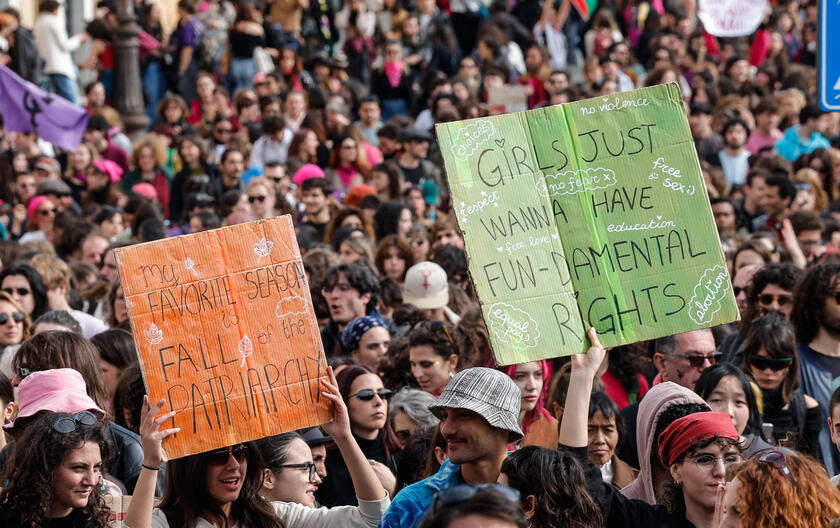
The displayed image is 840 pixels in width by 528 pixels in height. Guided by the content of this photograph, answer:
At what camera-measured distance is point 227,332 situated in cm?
486

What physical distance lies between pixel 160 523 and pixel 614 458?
7.98 feet

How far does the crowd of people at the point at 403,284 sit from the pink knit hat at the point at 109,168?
3 centimetres

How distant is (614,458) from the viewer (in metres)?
6.27

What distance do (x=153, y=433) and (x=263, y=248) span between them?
81 centimetres

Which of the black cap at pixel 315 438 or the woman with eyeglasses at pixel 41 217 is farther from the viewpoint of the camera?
the woman with eyeglasses at pixel 41 217

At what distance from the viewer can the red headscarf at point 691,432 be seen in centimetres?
504

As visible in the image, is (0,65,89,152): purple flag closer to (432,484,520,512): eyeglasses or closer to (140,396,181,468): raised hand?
(140,396,181,468): raised hand

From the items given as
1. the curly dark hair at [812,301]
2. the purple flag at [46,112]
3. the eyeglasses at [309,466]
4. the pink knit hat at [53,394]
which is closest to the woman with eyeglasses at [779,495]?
the eyeglasses at [309,466]

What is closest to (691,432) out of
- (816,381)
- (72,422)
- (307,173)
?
(816,381)

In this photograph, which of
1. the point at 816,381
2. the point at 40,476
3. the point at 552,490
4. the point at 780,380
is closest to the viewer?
the point at 552,490

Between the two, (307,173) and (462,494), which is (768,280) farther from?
(307,173)

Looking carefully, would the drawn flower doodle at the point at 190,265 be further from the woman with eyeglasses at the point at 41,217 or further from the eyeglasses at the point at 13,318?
the woman with eyeglasses at the point at 41,217

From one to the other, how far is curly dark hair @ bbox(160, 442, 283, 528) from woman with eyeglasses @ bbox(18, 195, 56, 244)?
8410 mm

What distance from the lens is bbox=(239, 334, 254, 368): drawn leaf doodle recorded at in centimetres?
484
